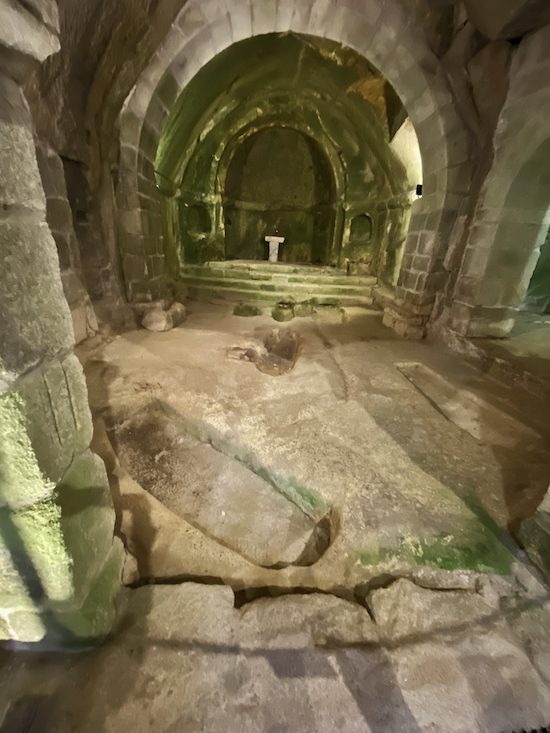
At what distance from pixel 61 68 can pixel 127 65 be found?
815 mm

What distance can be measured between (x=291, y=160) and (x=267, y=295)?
674 cm

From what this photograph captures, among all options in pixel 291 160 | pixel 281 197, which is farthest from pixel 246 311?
pixel 291 160

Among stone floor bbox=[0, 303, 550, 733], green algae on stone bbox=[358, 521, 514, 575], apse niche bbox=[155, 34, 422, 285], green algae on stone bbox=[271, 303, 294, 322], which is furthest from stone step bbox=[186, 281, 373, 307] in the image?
green algae on stone bbox=[358, 521, 514, 575]

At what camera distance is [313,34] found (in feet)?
13.2

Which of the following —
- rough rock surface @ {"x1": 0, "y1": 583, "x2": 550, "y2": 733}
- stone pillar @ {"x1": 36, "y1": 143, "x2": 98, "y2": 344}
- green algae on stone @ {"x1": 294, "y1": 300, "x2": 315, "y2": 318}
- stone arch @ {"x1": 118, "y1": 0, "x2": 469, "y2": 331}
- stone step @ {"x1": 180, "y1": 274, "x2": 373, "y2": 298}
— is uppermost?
stone arch @ {"x1": 118, "y1": 0, "x2": 469, "y2": 331}

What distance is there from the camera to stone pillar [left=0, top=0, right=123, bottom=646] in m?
0.82

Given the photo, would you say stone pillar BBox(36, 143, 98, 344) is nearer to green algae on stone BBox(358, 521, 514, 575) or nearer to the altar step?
the altar step

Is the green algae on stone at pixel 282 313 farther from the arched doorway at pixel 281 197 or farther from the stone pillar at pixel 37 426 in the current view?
the arched doorway at pixel 281 197

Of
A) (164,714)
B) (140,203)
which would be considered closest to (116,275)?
(140,203)

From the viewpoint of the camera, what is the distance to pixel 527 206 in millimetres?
3604

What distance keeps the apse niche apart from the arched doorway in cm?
3

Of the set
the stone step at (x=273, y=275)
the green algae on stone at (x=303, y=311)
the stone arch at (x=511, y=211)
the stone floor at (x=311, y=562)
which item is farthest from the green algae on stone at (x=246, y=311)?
Result: the stone arch at (x=511, y=211)

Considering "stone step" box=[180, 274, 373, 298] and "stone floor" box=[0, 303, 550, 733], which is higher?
"stone step" box=[180, 274, 373, 298]

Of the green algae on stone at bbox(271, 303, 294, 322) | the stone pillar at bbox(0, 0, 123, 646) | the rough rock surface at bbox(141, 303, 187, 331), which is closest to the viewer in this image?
the stone pillar at bbox(0, 0, 123, 646)
